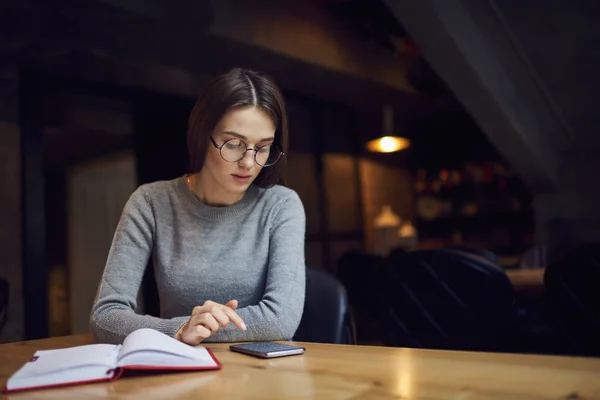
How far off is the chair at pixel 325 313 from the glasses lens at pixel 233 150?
1.33 feet

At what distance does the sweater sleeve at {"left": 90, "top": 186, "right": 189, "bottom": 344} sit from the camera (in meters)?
1.39

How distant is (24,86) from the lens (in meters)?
3.85

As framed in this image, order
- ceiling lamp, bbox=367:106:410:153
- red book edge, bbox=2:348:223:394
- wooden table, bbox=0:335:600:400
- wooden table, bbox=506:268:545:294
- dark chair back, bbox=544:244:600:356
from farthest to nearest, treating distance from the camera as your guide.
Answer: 1. ceiling lamp, bbox=367:106:410:153
2. wooden table, bbox=506:268:545:294
3. dark chair back, bbox=544:244:600:356
4. red book edge, bbox=2:348:223:394
5. wooden table, bbox=0:335:600:400

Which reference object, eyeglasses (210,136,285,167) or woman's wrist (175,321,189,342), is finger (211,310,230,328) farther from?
eyeglasses (210,136,285,167)

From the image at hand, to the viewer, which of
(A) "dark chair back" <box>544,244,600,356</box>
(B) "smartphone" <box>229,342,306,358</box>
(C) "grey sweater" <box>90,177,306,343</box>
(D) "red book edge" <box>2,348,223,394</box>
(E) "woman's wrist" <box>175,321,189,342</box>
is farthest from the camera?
(A) "dark chair back" <box>544,244,600,356</box>

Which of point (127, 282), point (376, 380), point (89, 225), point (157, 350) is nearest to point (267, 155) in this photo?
point (127, 282)

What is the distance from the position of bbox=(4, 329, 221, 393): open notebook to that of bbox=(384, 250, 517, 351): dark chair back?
1.40m

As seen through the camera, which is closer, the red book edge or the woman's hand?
the red book edge

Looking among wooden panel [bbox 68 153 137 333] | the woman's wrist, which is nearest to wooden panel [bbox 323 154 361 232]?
wooden panel [bbox 68 153 137 333]

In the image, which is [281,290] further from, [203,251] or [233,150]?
[233,150]

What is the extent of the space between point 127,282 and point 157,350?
0.58 meters

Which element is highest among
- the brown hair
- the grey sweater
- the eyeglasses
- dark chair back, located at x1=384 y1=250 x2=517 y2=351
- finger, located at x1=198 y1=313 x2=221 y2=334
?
the brown hair

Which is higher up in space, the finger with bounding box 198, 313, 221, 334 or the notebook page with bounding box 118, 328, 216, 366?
the finger with bounding box 198, 313, 221, 334

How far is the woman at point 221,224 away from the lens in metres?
1.59
